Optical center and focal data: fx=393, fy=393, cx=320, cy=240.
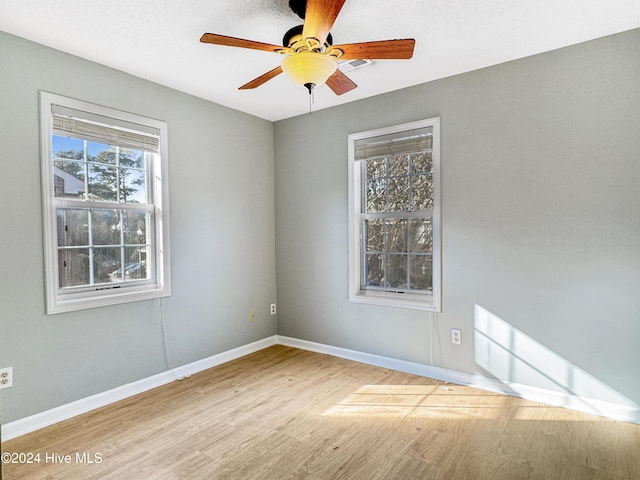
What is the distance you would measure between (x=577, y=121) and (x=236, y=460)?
3.07 meters

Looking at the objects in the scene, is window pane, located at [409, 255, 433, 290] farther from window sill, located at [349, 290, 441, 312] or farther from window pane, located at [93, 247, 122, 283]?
window pane, located at [93, 247, 122, 283]

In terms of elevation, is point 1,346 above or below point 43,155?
below

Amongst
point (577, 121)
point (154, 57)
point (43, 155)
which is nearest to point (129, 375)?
point (43, 155)

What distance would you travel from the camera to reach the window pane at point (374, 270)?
3758 mm

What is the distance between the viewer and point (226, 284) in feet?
12.6

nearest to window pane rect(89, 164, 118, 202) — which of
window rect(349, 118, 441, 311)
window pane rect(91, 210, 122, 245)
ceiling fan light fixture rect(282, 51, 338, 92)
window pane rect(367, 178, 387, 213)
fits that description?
window pane rect(91, 210, 122, 245)

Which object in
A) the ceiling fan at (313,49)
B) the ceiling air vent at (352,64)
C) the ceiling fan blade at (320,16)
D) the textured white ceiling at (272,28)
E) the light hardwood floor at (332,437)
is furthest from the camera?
the ceiling air vent at (352,64)

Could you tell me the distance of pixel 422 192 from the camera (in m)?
3.47

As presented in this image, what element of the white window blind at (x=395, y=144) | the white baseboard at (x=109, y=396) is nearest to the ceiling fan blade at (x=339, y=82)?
the white window blind at (x=395, y=144)

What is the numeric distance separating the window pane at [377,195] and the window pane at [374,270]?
0.46 meters

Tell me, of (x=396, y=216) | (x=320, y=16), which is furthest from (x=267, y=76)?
(x=396, y=216)

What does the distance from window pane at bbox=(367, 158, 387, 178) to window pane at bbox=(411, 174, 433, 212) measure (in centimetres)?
32

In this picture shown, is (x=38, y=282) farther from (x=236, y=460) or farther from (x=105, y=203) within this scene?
(x=236, y=460)

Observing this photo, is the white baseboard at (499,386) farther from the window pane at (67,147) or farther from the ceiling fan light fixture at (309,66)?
the window pane at (67,147)
